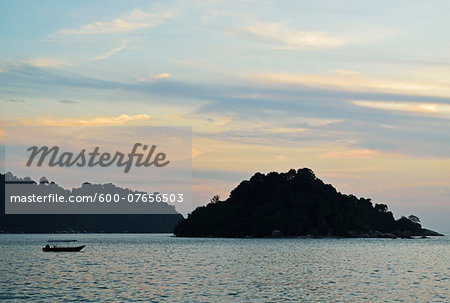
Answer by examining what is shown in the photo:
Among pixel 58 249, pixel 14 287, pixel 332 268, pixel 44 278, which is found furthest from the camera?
pixel 58 249

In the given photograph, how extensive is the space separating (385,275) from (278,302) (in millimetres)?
36315

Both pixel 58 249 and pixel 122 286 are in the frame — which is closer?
pixel 122 286

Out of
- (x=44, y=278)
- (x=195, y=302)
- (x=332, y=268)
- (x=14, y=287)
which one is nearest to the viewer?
(x=195, y=302)

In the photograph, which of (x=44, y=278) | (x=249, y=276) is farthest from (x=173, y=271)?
(x=44, y=278)

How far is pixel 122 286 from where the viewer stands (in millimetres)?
73000

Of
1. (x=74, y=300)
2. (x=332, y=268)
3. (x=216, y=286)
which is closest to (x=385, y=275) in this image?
(x=332, y=268)

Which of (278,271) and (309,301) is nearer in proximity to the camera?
(309,301)

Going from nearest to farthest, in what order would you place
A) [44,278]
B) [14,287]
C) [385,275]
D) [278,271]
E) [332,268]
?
[14,287] < [44,278] < [385,275] < [278,271] < [332,268]

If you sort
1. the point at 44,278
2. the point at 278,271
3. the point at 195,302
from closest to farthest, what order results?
the point at 195,302
the point at 44,278
the point at 278,271

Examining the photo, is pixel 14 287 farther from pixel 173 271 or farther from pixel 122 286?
pixel 173 271

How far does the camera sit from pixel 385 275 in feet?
301

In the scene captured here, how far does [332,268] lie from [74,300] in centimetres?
5723

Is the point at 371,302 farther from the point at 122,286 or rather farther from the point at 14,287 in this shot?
the point at 14,287

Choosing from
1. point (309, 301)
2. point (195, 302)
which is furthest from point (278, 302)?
point (195, 302)
